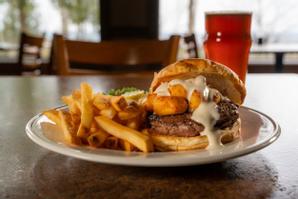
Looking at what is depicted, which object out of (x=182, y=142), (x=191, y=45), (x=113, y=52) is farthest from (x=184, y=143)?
(x=191, y=45)

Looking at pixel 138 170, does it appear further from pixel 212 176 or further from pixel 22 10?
pixel 22 10

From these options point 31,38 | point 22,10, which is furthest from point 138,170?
point 22,10

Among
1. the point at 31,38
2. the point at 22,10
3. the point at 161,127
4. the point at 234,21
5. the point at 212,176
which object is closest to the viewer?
the point at 212,176

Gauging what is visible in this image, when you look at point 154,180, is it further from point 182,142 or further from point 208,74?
point 208,74

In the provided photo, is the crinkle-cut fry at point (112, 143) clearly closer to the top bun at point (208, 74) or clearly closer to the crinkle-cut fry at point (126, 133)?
the crinkle-cut fry at point (126, 133)

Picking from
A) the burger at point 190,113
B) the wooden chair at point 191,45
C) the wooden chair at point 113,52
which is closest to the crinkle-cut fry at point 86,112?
the burger at point 190,113
